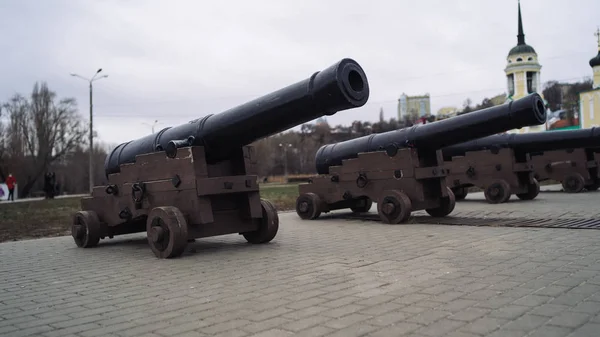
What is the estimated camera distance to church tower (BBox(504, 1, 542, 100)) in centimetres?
5006

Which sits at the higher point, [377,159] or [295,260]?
[377,159]

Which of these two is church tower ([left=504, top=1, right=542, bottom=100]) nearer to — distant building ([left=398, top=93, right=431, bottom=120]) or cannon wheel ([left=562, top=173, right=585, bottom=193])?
distant building ([left=398, top=93, right=431, bottom=120])

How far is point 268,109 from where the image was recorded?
618cm

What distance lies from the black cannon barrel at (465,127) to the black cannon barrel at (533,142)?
3.96 m

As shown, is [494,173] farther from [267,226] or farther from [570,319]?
[570,319]

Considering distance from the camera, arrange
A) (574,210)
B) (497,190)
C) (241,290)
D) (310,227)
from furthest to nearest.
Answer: (497,190) < (574,210) < (310,227) < (241,290)

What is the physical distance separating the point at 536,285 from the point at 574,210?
6903 mm

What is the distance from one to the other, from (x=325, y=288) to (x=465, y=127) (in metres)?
5.74

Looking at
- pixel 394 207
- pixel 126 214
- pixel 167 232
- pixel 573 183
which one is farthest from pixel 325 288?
pixel 573 183

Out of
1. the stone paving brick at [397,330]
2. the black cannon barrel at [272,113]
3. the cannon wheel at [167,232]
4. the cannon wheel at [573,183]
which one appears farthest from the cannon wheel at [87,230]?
the cannon wheel at [573,183]

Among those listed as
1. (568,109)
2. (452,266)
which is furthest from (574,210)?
(568,109)

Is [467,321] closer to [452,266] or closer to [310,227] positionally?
[452,266]

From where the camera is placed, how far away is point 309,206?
1096 cm

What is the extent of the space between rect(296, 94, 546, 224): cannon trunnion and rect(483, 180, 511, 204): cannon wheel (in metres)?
3.20
